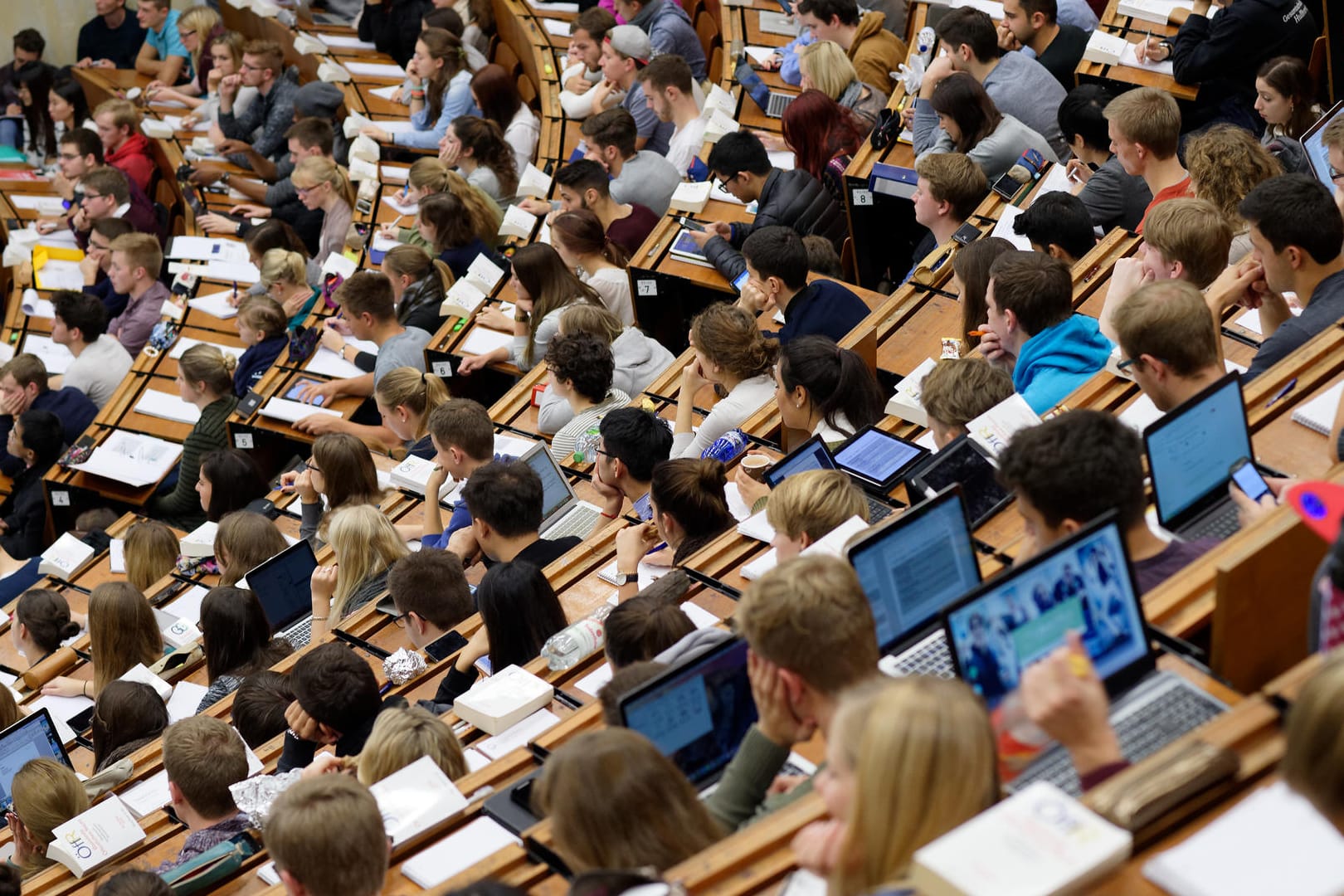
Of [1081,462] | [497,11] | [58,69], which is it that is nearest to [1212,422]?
[1081,462]

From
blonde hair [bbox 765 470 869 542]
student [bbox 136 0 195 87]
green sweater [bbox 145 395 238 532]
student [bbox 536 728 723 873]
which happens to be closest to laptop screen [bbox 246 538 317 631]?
green sweater [bbox 145 395 238 532]

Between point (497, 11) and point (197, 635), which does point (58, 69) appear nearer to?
point (497, 11)

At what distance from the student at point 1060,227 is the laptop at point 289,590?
264 centimetres

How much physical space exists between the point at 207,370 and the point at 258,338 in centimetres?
32

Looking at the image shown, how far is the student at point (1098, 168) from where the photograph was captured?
531cm

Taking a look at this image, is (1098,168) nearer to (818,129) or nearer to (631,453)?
(818,129)

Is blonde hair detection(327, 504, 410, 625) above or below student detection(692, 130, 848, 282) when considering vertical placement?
below

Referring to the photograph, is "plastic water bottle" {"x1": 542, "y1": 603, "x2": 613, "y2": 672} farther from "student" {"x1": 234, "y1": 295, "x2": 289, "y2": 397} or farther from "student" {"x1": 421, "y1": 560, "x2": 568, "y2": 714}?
"student" {"x1": 234, "y1": 295, "x2": 289, "y2": 397}

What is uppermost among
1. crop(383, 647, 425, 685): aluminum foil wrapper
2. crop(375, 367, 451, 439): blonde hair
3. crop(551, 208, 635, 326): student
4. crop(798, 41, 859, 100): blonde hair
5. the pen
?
the pen

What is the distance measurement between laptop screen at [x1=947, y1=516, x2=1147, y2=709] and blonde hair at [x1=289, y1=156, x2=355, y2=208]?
623 cm

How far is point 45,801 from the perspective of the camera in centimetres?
392

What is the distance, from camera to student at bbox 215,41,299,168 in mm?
9461

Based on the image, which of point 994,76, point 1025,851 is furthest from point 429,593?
point 994,76

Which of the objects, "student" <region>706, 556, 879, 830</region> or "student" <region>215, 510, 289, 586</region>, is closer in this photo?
"student" <region>706, 556, 879, 830</region>
